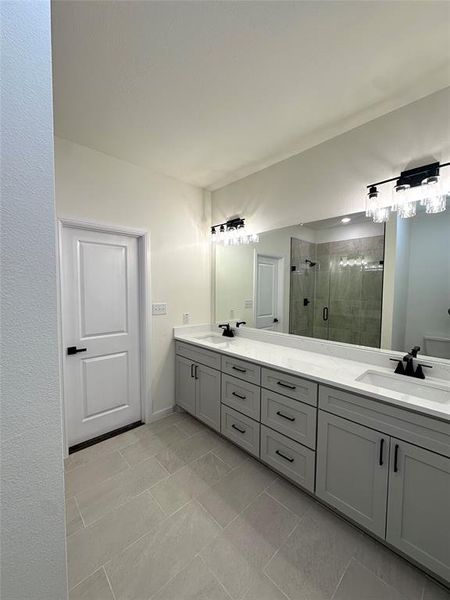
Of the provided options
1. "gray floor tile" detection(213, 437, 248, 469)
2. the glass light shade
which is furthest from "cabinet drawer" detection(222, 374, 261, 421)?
the glass light shade

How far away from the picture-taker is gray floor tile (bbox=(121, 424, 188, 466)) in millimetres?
2090

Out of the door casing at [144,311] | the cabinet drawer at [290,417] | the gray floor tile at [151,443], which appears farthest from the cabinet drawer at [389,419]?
the door casing at [144,311]

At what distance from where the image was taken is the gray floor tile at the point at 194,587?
1.15 m

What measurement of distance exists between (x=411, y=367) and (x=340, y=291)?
0.73 metres

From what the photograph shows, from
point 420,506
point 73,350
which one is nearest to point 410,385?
point 420,506

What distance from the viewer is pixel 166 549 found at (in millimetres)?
1359

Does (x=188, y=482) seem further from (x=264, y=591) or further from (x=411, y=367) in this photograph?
(x=411, y=367)

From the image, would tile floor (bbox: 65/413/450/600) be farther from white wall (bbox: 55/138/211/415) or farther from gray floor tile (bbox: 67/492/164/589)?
white wall (bbox: 55/138/211/415)

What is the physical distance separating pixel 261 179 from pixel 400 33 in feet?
4.52

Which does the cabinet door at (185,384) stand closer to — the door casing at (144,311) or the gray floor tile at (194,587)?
the door casing at (144,311)

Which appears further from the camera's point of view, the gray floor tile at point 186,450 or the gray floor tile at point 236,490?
the gray floor tile at point 186,450

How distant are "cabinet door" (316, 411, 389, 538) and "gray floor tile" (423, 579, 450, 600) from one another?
232 mm

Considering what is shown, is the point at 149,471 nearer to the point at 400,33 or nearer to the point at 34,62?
the point at 34,62

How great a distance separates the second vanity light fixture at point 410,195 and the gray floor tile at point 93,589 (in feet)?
8.58
